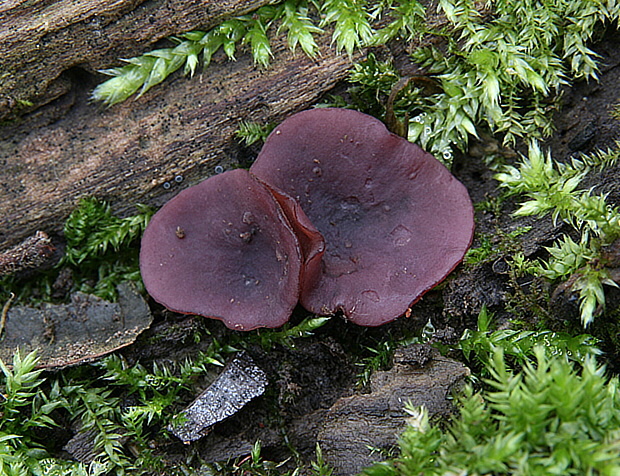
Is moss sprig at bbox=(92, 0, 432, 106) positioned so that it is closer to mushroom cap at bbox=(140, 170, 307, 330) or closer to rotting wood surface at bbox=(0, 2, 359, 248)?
rotting wood surface at bbox=(0, 2, 359, 248)

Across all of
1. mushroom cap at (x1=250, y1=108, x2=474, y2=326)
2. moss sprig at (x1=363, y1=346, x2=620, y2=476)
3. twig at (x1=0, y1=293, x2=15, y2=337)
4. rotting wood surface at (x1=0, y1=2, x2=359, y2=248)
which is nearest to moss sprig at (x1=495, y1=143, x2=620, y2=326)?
mushroom cap at (x1=250, y1=108, x2=474, y2=326)

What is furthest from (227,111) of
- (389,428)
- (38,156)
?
(389,428)

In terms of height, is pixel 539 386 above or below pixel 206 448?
above

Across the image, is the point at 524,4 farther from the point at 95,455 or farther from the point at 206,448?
the point at 95,455

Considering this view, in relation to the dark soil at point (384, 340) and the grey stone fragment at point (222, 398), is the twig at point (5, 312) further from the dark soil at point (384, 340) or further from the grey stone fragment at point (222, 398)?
the grey stone fragment at point (222, 398)

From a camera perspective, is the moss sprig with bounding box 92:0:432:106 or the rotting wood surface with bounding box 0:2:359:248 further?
the rotting wood surface with bounding box 0:2:359:248

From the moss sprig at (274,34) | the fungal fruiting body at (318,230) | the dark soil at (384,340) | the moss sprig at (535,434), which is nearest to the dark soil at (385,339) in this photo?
the dark soil at (384,340)
